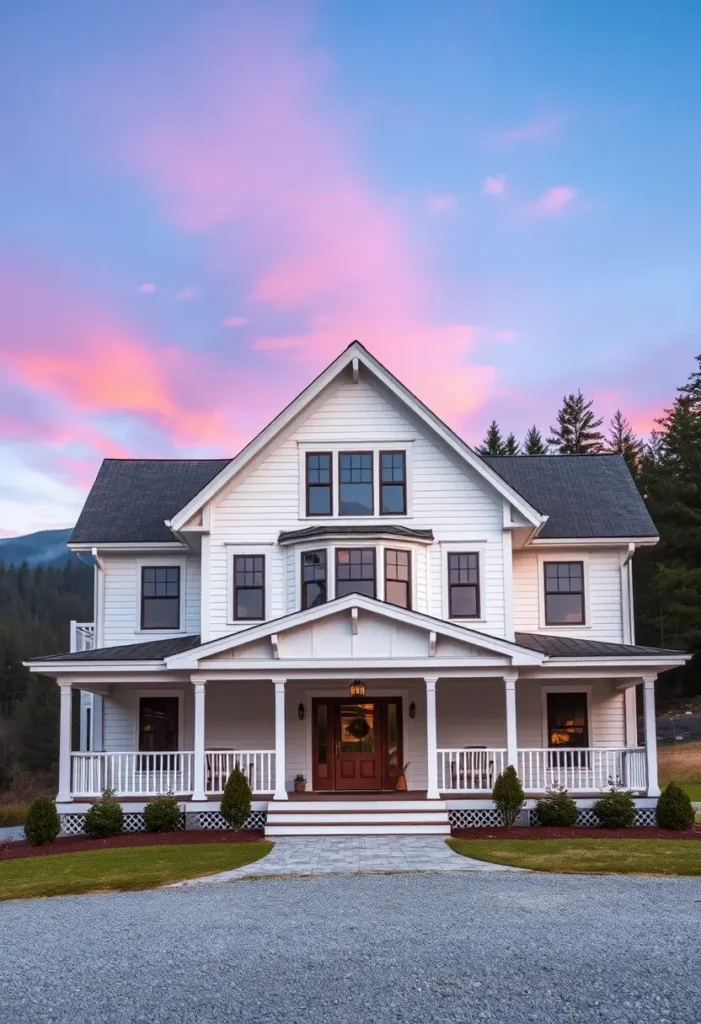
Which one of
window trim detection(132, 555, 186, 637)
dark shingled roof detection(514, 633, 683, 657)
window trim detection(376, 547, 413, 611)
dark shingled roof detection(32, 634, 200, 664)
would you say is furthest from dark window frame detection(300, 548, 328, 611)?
dark shingled roof detection(514, 633, 683, 657)

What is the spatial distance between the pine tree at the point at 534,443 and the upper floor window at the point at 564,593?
45127 millimetres

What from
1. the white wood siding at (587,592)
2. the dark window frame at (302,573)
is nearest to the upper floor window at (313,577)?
the dark window frame at (302,573)

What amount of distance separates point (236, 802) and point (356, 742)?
4.43m

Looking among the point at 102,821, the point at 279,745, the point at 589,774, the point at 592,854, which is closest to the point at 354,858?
the point at 592,854

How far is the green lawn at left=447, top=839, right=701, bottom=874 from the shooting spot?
14.9 m

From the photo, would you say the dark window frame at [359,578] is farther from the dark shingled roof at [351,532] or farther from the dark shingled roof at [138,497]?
the dark shingled roof at [138,497]

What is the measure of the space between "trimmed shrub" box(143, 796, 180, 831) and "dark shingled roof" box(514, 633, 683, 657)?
7848 mm

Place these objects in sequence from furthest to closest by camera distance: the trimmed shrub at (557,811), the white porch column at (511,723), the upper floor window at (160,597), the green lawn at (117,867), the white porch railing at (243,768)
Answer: the upper floor window at (160,597) < the white porch railing at (243,768) < the white porch column at (511,723) < the trimmed shrub at (557,811) < the green lawn at (117,867)

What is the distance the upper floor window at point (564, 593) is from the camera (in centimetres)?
2468

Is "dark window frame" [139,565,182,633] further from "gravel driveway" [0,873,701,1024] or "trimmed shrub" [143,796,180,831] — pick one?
"gravel driveway" [0,873,701,1024]

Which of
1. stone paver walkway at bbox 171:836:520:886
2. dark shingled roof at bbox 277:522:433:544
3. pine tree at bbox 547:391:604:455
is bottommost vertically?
stone paver walkway at bbox 171:836:520:886

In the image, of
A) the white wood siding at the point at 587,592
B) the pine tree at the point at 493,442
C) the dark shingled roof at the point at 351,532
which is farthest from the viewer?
the pine tree at the point at 493,442

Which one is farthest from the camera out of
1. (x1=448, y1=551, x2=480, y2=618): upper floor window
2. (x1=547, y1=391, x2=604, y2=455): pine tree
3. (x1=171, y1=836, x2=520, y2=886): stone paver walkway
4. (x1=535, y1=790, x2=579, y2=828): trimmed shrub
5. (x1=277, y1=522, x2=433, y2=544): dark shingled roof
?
(x1=547, y1=391, x2=604, y2=455): pine tree

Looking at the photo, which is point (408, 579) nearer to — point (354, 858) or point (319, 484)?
point (319, 484)
